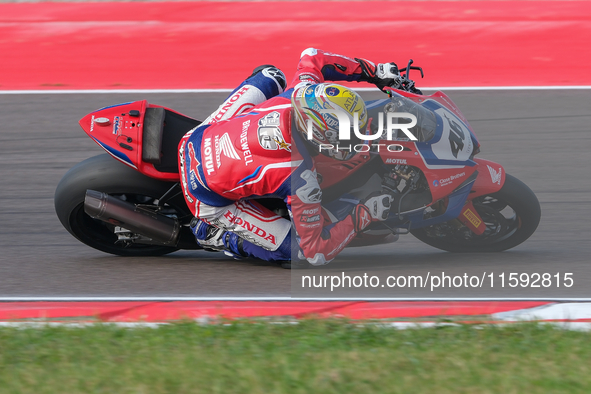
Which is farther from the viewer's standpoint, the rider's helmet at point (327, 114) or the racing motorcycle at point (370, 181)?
the racing motorcycle at point (370, 181)

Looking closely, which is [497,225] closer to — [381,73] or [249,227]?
[381,73]

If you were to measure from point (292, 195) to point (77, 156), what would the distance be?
3178 millimetres

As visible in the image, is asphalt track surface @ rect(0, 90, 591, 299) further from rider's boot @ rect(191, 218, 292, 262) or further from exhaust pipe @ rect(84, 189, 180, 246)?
exhaust pipe @ rect(84, 189, 180, 246)

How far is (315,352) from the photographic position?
3492mm

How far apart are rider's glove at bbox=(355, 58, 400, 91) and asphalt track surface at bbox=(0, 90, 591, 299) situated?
1.13 metres

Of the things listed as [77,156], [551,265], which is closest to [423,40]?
[77,156]

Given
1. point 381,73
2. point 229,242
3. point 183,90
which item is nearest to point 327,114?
point 381,73

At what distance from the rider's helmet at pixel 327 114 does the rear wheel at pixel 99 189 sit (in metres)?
1.01

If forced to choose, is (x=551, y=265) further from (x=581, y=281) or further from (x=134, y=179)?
(x=134, y=179)

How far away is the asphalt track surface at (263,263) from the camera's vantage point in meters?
4.58

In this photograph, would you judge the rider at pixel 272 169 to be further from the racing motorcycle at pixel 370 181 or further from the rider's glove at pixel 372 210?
the racing motorcycle at pixel 370 181

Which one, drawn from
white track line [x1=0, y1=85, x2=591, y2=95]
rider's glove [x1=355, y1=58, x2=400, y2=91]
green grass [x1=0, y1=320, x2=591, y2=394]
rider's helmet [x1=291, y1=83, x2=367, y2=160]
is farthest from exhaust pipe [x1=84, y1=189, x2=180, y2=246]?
white track line [x1=0, y1=85, x2=591, y2=95]

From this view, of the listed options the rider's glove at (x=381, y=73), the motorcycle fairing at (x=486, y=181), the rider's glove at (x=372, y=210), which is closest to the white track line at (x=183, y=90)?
the rider's glove at (x=381, y=73)

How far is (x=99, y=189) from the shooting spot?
458 centimetres
